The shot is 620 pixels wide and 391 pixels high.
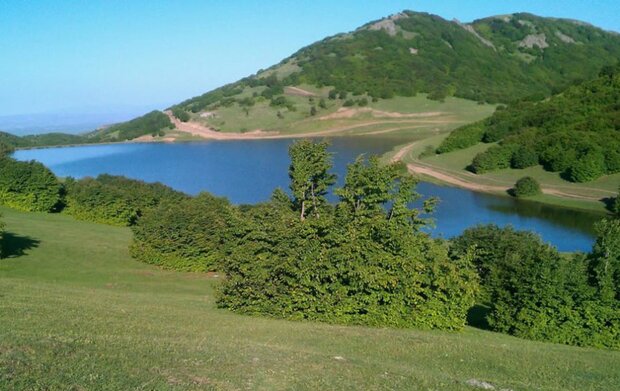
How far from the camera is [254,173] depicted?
294 feet

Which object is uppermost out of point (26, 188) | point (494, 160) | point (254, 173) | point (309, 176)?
point (309, 176)

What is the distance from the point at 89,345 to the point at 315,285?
892 centimetres

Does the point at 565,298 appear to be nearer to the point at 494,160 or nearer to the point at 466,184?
the point at 466,184

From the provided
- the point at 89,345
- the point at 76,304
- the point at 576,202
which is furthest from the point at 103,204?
the point at 576,202

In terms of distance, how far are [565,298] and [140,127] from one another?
168m

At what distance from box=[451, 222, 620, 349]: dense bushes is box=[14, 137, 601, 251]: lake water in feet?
27.4

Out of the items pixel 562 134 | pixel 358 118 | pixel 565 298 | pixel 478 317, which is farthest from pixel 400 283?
pixel 358 118

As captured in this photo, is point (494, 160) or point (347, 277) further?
point (494, 160)

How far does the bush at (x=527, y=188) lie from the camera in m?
67.5

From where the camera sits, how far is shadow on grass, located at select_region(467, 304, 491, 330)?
21397 mm

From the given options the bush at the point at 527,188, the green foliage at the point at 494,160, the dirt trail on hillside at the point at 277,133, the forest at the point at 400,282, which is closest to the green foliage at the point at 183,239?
the forest at the point at 400,282

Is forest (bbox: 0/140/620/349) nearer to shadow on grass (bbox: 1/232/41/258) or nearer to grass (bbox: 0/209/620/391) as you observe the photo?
grass (bbox: 0/209/620/391)

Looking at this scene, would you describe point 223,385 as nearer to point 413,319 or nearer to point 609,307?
point 413,319

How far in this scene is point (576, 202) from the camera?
2482 inches
